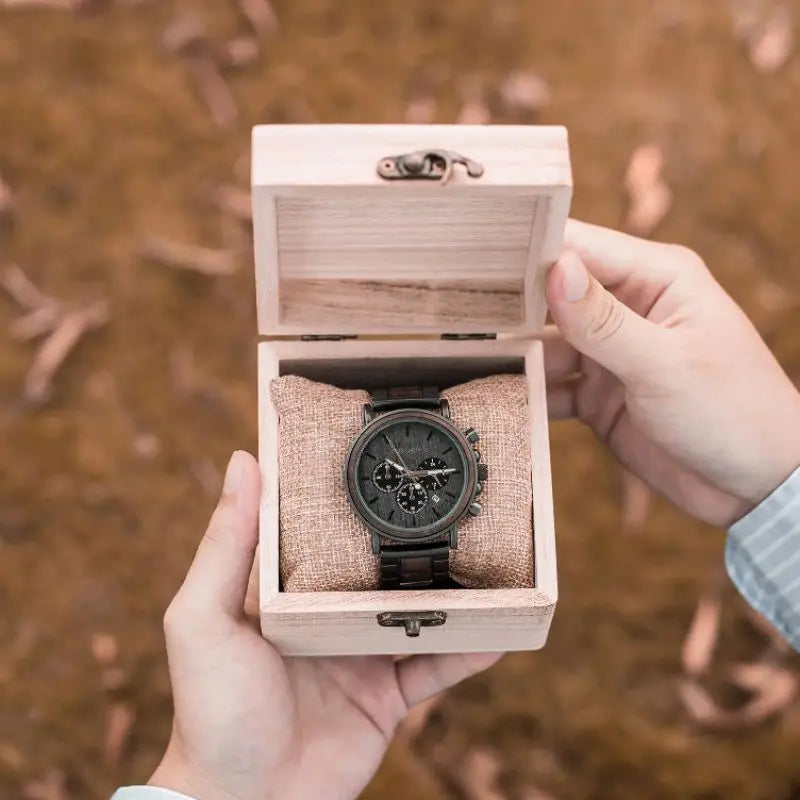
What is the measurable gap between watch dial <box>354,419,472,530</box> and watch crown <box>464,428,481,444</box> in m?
0.03

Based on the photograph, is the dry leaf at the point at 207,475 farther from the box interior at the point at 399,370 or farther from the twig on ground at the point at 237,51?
the twig on ground at the point at 237,51

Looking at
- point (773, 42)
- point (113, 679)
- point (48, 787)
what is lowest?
point (48, 787)

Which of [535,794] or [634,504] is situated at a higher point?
[634,504]

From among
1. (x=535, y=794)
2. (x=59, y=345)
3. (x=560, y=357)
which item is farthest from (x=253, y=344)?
(x=535, y=794)

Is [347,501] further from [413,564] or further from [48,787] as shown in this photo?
[48,787]

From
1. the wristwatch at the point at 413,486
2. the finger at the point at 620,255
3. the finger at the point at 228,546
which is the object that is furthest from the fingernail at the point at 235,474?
the finger at the point at 620,255

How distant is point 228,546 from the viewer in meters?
1.29

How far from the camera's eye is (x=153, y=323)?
2059 millimetres

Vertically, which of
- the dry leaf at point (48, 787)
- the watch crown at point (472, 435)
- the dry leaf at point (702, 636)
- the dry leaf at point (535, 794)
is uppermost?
the watch crown at point (472, 435)

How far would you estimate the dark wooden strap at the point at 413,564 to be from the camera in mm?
1282

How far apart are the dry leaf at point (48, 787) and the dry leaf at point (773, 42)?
2.04m

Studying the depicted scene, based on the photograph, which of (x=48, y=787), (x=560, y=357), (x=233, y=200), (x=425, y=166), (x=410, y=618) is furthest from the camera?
(x=233, y=200)

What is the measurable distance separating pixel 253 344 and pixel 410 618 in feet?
3.14

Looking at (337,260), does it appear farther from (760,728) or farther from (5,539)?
(760,728)
